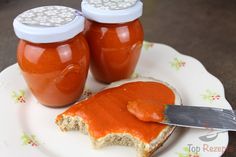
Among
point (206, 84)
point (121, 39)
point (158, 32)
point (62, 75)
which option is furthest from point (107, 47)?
point (158, 32)

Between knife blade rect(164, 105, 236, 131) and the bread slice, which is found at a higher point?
knife blade rect(164, 105, 236, 131)

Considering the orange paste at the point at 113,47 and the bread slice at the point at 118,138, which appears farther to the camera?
the orange paste at the point at 113,47

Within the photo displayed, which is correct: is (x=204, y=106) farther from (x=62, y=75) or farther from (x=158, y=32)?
(x=158, y=32)

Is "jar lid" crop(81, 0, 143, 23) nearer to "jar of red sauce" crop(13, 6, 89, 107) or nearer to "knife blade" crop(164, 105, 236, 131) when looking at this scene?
"jar of red sauce" crop(13, 6, 89, 107)

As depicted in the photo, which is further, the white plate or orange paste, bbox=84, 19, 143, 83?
orange paste, bbox=84, 19, 143, 83

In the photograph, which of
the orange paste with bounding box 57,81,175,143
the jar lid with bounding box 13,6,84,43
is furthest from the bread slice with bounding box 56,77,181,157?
the jar lid with bounding box 13,6,84,43

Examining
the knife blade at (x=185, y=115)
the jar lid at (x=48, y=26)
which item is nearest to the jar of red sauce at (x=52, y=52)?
the jar lid at (x=48, y=26)

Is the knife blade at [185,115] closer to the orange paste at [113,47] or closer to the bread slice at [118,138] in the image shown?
the bread slice at [118,138]

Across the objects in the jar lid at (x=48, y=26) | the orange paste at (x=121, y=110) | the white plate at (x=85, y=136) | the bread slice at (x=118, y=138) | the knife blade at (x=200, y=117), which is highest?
the jar lid at (x=48, y=26)
